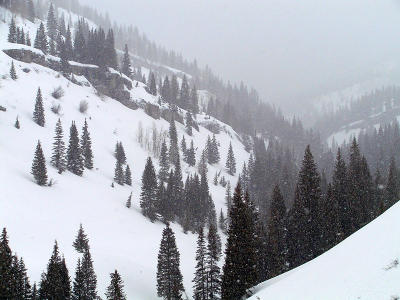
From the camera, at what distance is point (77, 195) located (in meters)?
63.3

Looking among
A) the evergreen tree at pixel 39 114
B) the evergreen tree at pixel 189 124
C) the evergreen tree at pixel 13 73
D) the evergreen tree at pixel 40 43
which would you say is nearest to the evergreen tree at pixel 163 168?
the evergreen tree at pixel 189 124

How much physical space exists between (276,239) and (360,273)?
30519 mm

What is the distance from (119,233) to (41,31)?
87784 millimetres

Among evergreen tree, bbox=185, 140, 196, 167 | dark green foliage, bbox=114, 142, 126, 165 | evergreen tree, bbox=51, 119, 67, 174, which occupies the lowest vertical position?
evergreen tree, bbox=51, 119, 67, 174

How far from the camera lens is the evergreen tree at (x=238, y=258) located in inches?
1142

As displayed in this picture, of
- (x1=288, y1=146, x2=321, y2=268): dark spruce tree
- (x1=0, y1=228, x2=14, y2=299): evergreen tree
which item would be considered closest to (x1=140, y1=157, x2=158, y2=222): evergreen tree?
(x1=288, y1=146, x2=321, y2=268): dark spruce tree

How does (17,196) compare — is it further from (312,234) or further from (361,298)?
(361,298)

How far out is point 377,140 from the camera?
5861 inches

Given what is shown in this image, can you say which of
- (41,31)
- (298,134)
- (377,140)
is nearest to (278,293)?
(41,31)

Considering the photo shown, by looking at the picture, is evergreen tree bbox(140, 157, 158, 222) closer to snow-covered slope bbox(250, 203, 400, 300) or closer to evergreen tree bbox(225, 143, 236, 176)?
evergreen tree bbox(225, 143, 236, 176)

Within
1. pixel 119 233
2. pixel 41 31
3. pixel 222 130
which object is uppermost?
pixel 41 31

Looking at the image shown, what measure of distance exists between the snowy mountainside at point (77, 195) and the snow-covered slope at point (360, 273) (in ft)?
97.2

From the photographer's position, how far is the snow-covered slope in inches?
448

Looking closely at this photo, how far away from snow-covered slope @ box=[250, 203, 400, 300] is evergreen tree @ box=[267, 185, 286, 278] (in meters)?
23.5
